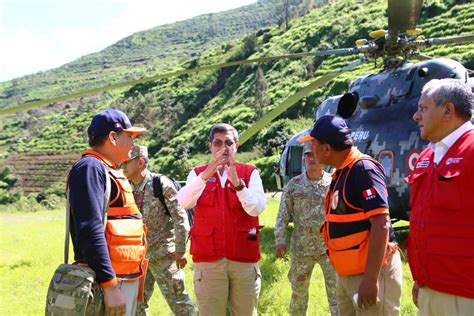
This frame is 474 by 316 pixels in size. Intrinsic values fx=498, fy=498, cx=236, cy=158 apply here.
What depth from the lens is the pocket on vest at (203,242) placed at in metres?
4.23

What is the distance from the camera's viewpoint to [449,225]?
277cm

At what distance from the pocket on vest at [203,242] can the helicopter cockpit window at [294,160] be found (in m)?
5.75

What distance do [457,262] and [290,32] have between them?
252ft

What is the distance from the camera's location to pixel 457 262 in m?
2.73

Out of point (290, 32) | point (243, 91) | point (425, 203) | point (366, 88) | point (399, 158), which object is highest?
point (425, 203)

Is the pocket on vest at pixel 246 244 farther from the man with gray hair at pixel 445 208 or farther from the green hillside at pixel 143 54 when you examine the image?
the green hillside at pixel 143 54

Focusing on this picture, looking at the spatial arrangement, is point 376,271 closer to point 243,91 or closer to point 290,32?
point 243,91

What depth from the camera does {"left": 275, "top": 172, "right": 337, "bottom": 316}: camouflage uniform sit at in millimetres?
5039

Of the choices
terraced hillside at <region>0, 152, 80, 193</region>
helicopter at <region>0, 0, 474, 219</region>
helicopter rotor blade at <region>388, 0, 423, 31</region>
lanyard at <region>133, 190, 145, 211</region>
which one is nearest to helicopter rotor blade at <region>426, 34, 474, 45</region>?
helicopter at <region>0, 0, 474, 219</region>

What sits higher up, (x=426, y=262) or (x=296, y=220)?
(x=426, y=262)

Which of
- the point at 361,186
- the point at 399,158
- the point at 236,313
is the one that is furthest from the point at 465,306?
the point at 399,158

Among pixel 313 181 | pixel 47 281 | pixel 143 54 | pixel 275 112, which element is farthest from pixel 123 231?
pixel 143 54

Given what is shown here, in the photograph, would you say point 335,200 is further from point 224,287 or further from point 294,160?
point 294,160

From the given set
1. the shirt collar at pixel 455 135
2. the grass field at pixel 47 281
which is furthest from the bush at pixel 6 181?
the shirt collar at pixel 455 135
